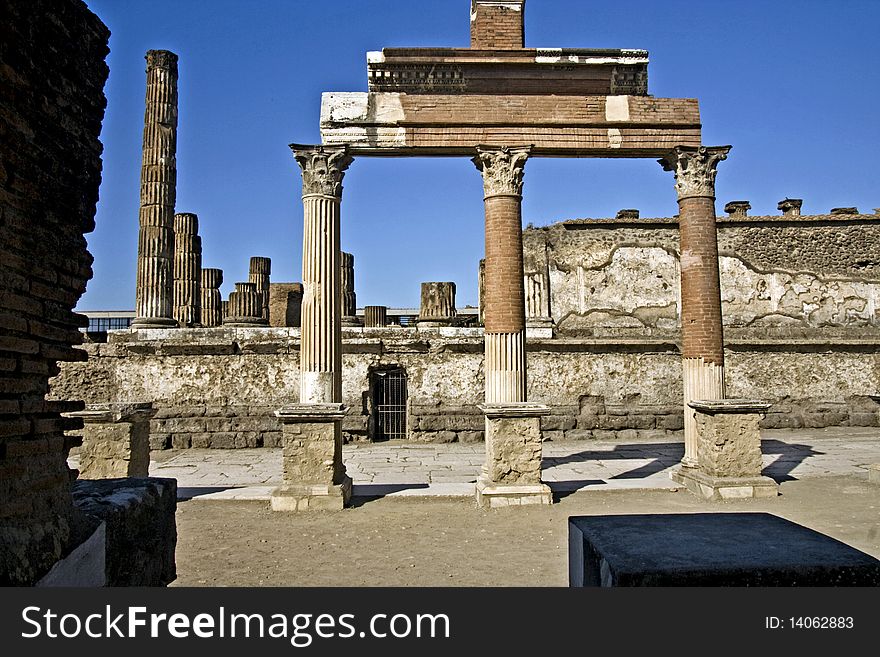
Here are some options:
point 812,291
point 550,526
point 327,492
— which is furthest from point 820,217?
point 327,492

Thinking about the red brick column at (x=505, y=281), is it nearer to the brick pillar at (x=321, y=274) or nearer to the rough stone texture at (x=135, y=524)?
the brick pillar at (x=321, y=274)

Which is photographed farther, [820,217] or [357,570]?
[820,217]

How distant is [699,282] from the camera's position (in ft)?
29.7

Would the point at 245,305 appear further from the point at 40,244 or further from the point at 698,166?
the point at 40,244

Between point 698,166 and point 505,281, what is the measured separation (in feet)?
11.2

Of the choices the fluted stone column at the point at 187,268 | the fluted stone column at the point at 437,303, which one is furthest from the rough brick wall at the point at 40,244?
the fluted stone column at the point at 187,268

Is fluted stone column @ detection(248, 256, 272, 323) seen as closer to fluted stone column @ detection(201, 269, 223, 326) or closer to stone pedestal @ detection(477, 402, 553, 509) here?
fluted stone column @ detection(201, 269, 223, 326)

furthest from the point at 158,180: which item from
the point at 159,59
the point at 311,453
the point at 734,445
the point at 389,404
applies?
the point at 734,445

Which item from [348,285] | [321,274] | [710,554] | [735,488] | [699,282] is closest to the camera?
[710,554]
